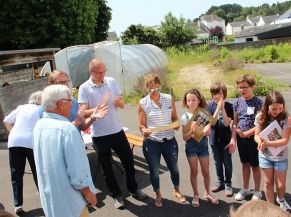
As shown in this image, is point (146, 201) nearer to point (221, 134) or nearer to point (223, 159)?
point (223, 159)

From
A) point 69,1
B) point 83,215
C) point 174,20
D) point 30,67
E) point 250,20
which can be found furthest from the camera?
point 250,20

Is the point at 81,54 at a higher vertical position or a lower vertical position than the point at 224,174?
higher

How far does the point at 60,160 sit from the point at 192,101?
7.65 ft

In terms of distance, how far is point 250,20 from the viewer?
141750 millimetres

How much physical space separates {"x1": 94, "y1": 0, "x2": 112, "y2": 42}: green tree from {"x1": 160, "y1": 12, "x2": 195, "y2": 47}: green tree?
19.1 m

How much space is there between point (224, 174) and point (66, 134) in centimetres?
350

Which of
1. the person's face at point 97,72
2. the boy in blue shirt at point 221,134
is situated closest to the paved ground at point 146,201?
the boy in blue shirt at point 221,134

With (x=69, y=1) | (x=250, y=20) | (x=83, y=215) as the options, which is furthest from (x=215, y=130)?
(x=250, y=20)

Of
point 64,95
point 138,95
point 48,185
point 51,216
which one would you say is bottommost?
point 138,95

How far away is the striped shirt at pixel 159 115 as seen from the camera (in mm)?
5234

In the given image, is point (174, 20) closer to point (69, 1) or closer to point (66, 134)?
point (69, 1)

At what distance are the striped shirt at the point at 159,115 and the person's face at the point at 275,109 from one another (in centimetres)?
A: 133

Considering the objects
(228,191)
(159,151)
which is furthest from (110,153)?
(228,191)

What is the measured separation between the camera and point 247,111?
5.17 meters
